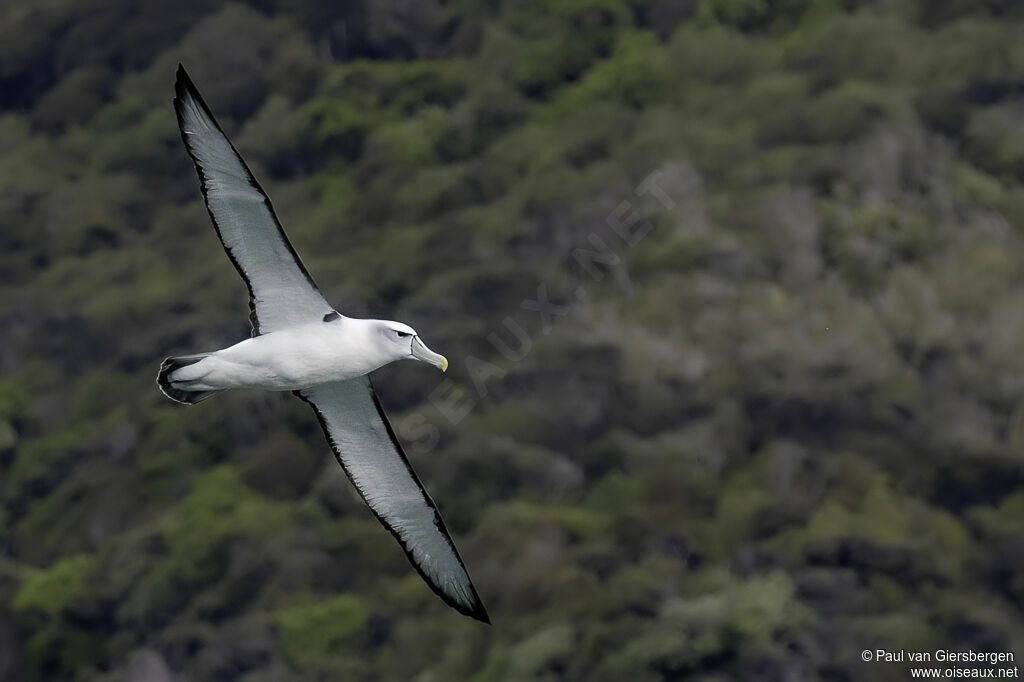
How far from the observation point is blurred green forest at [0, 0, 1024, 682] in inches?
1151

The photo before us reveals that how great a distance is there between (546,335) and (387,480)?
23.6 m

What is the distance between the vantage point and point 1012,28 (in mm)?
44406

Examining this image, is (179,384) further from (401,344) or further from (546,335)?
(546,335)

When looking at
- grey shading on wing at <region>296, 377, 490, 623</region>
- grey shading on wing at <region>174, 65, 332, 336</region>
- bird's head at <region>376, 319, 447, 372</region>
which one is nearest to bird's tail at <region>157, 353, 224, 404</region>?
grey shading on wing at <region>174, 65, 332, 336</region>

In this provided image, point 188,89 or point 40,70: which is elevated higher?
point 188,89

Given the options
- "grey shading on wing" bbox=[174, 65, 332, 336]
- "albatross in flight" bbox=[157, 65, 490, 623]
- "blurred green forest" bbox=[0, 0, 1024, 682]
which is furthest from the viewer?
"blurred green forest" bbox=[0, 0, 1024, 682]

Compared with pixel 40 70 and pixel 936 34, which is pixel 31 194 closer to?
pixel 40 70

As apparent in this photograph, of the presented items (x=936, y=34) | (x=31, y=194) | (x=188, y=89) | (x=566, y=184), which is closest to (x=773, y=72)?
(x=936, y=34)

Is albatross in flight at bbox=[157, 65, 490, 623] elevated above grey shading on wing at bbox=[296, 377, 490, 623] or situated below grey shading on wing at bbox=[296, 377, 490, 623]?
above

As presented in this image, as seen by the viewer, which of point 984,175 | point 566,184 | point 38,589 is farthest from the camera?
point 566,184

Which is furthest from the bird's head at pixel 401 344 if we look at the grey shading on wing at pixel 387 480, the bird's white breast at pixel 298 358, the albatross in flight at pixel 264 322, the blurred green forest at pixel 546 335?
the blurred green forest at pixel 546 335

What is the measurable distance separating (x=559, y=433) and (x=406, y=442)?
3.25 m

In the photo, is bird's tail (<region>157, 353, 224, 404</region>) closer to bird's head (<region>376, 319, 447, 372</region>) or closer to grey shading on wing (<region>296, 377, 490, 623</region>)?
grey shading on wing (<region>296, 377, 490, 623</region>)

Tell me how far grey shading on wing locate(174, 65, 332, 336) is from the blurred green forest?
14.7 meters
